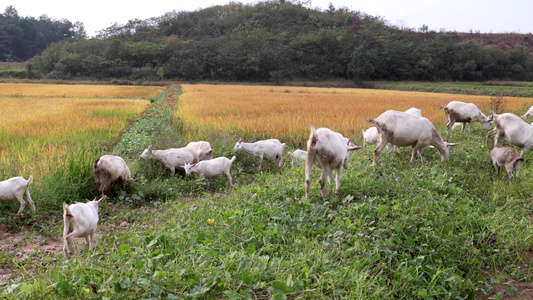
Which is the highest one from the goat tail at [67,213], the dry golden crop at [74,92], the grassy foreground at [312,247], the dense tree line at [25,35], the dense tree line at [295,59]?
the dense tree line at [25,35]

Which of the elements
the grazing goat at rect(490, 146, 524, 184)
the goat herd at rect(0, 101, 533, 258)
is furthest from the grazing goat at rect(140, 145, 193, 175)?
the grazing goat at rect(490, 146, 524, 184)

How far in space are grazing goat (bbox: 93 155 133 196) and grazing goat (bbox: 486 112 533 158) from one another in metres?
7.57

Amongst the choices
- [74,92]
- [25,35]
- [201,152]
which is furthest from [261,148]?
[25,35]

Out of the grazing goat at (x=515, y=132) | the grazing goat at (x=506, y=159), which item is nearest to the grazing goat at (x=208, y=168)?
the grazing goat at (x=506, y=159)

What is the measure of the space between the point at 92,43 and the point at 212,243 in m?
65.6

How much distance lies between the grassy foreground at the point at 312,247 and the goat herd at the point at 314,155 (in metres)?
0.38

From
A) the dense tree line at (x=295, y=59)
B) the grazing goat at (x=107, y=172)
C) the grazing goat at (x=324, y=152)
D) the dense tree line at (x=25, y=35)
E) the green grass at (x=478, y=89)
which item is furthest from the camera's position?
the dense tree line at (x=25, y=35)

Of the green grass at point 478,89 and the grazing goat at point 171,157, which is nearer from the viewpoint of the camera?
the grazing goat at point 171,157

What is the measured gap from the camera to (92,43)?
60.7 metres

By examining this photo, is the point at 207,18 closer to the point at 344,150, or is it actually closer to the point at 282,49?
the point at 282,49

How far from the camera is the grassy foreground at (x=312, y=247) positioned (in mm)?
3045

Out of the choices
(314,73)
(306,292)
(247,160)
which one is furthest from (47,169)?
(314,73)

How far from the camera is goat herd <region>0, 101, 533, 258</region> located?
174 inches

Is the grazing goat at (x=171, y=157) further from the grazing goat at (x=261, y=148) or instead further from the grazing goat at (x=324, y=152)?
the grazing goat at (x=324, y=152)
